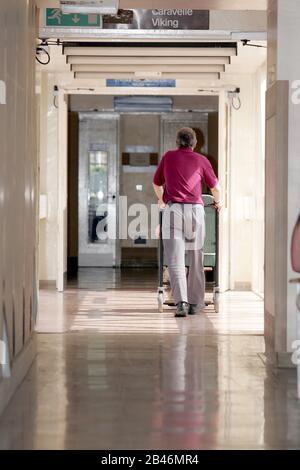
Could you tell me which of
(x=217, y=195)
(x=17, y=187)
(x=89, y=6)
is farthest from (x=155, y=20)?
(x=17, y=187)

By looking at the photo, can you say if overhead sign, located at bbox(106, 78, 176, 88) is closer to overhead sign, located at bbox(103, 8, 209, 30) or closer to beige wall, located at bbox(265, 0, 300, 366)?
overhead sign, located at bbox(103, 8, 209, 30)

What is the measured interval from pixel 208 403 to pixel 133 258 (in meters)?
13.0

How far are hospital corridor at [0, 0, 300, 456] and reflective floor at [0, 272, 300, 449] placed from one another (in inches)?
0.8

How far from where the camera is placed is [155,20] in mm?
9500

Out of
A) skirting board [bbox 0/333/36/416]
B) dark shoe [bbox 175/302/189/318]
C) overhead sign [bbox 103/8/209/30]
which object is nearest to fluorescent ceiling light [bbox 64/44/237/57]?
overhead sign [bbox 103/8/209/30]

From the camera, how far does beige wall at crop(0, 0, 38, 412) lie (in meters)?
5.05

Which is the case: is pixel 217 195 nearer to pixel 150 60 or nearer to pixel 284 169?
pixel 150 60

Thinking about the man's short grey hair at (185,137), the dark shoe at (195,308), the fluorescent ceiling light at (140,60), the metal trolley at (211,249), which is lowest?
the dark shoe at (195,308)

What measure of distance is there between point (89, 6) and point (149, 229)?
1102 cm

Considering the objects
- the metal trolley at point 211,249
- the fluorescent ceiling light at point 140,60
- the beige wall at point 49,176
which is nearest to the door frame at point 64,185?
the beige wall at point 49,176

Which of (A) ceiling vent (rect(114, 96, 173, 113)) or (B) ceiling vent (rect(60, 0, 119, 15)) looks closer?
(B) ceiling vent (rect(60, 0, 119, 15))

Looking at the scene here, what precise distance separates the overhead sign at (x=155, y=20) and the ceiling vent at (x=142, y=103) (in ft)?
25.6

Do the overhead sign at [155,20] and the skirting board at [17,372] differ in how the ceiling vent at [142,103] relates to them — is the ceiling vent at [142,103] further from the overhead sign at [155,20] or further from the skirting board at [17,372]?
the skirting board at [17,372]

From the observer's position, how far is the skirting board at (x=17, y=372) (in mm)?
5021
